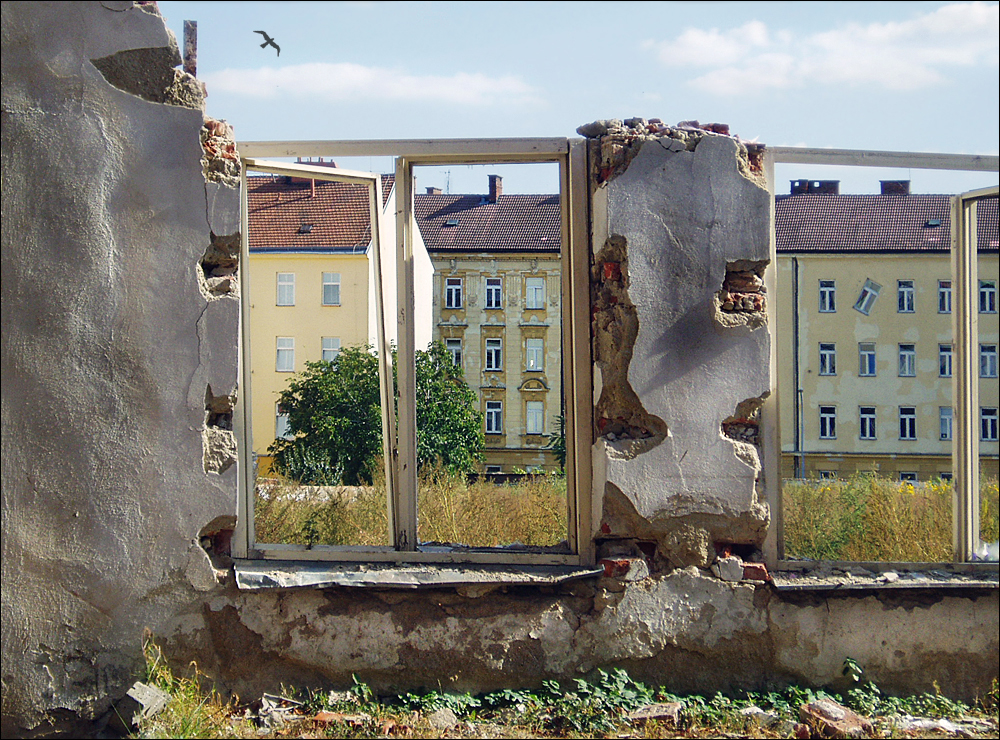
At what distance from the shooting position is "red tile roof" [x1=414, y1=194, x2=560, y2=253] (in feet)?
20.7

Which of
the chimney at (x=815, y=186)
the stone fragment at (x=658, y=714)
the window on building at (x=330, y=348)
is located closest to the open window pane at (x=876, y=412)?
the stone fragment at (x=658, y=714)

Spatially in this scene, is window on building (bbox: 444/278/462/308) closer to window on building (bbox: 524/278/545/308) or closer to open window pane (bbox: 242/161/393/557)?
open window pane (bbox: 242/161/393/557)

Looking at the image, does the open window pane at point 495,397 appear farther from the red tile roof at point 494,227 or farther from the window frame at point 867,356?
the window frame at point 867,356

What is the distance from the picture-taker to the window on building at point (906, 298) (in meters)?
5.16

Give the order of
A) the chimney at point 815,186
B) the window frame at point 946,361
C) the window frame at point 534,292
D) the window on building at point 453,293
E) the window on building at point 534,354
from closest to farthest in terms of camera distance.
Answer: the window frame at point 946,361 → the window on building at point 534,354 → the window frame at point 534,292 → the window on building at point 453,293 → the chimney at point 815,186

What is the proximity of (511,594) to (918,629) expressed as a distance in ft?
6.53

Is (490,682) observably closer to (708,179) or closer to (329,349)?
(708,179)

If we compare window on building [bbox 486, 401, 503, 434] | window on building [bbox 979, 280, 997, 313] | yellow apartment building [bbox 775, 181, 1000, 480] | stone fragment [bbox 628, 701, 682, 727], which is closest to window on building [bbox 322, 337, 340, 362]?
window on building [bbox 486, 401, 503, 434]

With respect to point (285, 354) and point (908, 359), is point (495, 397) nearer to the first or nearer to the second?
point (285, 354)

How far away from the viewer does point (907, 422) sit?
Answer: 16.3ft

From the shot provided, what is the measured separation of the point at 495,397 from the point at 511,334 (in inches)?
19.1

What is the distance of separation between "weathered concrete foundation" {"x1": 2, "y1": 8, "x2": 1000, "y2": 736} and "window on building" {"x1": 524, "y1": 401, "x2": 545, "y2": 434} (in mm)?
1575

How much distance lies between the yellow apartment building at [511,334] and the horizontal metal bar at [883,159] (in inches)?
51.4

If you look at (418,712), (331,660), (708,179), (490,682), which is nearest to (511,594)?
(490,682)
